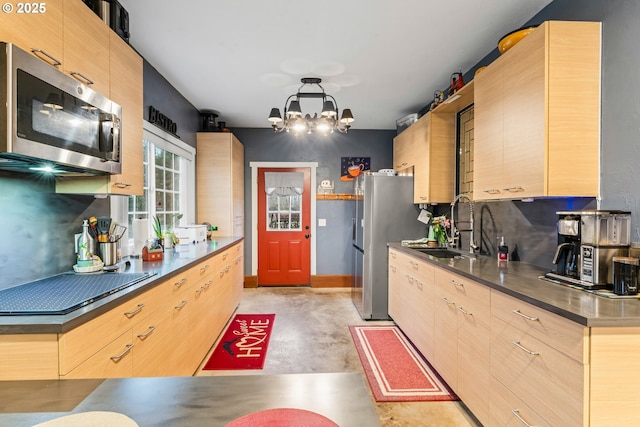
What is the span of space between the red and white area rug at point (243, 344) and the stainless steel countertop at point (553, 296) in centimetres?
183

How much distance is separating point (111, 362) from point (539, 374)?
1880mm

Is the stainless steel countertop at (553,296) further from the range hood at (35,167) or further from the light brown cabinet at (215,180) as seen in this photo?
the light brown cabinet at (215,180)

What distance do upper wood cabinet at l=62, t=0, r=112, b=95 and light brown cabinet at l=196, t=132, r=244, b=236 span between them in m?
2.49

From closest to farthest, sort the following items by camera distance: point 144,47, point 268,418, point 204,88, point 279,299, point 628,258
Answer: point 268,418 < point 628,258 < point 144,47 < point 204,88 < point 279,299

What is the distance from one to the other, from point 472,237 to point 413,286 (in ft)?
2.30

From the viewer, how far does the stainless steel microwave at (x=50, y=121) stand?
1.13 meters

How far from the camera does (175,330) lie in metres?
2.06

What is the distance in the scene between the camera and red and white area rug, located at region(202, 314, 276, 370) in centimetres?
270

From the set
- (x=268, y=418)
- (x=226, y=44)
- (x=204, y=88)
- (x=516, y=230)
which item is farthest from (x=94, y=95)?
(x=516, y=230)

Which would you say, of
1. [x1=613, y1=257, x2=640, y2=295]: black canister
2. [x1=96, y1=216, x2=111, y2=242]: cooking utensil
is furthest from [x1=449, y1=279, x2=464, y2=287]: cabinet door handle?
[x1=96, y1=216, x2=111, y2=242]: cooking utensil

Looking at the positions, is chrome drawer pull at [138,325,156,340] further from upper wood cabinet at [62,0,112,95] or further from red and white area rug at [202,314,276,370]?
upper wood cabinet at [62,0,112,95]

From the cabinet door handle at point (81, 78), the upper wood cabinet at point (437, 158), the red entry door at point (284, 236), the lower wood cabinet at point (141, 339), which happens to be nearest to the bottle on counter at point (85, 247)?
the lower wood cabinet at point (141, 339)

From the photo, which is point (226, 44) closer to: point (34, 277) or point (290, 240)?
point (34, 277)

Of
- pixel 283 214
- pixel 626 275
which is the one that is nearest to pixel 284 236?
pixel 283 214
